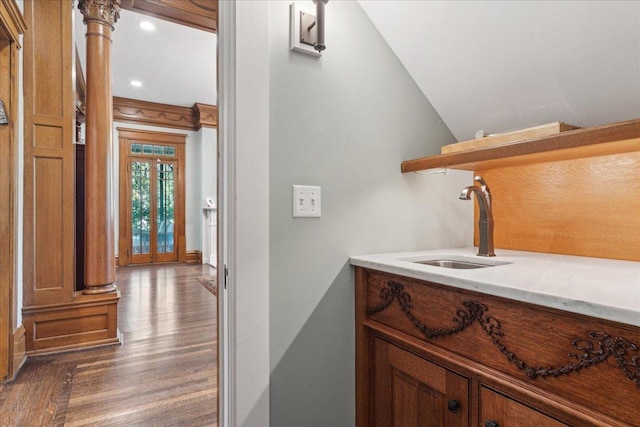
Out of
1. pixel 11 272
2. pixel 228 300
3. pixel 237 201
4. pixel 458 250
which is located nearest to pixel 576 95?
pixel 458 250

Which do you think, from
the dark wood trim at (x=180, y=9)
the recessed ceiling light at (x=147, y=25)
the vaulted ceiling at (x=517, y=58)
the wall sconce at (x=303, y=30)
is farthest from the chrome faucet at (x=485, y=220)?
the recessed ceiling light at (x=147, y=25)

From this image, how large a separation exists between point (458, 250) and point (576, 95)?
0.74 m

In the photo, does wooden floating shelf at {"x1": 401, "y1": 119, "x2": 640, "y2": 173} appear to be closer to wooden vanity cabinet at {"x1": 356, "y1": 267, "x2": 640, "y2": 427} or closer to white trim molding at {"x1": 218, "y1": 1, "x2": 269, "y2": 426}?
wooden vanity cabinet at {"x1": 356, "y1": 267, "x2": 640, "y2": 427}

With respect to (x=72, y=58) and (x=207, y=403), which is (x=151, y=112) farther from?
(x=207, y=403)

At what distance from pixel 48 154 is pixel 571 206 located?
323cm

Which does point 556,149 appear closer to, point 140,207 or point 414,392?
point 414,392

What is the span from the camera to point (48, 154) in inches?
102

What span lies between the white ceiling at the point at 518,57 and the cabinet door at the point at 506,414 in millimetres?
1031

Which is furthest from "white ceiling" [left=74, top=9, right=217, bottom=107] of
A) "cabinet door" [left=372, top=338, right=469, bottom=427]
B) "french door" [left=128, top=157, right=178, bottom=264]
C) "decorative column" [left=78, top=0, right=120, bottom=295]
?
"cabinet door" [left=372, top=338, right=469, bottom=427]

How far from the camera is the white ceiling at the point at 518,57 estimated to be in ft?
3.51

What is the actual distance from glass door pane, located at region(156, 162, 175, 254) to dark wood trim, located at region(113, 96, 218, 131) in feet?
2.69

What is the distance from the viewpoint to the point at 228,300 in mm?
1133

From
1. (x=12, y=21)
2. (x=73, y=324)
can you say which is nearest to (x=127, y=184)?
(x=73, y=324)

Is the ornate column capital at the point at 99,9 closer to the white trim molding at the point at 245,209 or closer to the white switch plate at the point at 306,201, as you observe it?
the white trim molding at the point at 245,209
